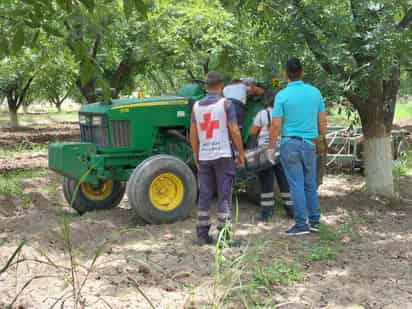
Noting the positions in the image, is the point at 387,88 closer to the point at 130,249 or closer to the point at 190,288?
the point at 130,249

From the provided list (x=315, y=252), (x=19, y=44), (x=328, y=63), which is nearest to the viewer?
(x=19, y=44)

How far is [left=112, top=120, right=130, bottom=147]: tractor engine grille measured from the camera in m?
7.32

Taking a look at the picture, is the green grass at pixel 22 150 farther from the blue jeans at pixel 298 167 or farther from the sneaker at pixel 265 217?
the blue jeans at pixel 298 167

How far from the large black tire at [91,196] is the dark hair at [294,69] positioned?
10.6 ft

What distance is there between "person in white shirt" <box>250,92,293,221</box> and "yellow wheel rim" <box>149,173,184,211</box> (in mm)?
1011

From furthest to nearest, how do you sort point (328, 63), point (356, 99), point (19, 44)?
1. point (356, 99)
2. point (328, 63)
3. point (19, 44)

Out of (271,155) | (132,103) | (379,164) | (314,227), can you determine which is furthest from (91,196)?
(379,164)

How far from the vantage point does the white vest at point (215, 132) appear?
5.51 meters

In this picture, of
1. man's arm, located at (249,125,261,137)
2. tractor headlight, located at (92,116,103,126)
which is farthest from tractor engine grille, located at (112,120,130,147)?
man's arm, located at (249,125,261,137)

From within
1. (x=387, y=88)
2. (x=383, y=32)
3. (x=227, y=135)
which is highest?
(x=383, y=32)

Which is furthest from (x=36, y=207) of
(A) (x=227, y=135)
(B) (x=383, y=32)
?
(B) (x=383, y=32)

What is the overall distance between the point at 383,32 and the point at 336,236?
2737 mm

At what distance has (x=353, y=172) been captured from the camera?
10969 mm

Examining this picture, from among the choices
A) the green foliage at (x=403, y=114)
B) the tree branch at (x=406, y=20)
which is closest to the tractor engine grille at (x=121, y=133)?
the tree branch at (x=406, y=20)
